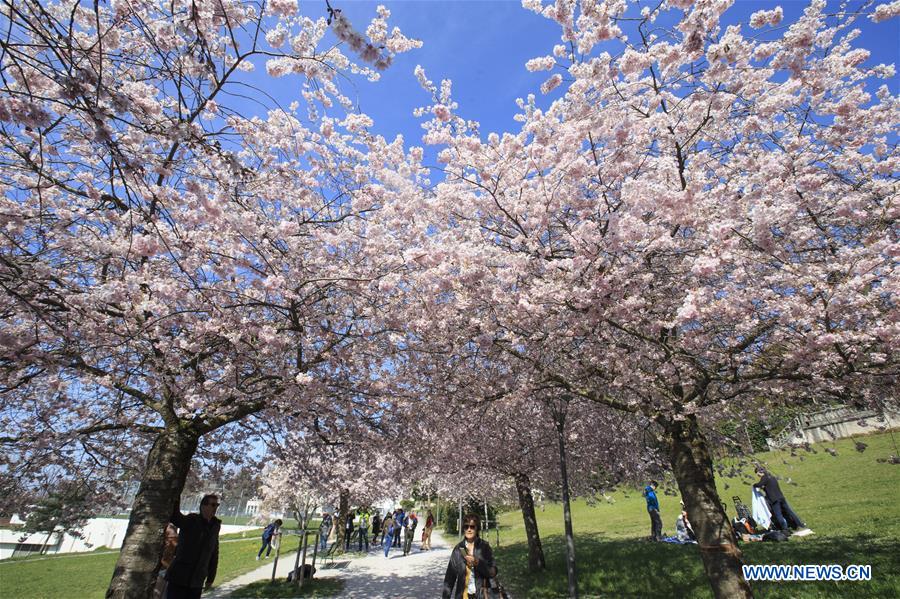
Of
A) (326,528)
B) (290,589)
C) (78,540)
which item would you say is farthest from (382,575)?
(78,540)

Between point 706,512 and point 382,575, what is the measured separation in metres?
12.0

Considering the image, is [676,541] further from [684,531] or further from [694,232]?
[694,232]

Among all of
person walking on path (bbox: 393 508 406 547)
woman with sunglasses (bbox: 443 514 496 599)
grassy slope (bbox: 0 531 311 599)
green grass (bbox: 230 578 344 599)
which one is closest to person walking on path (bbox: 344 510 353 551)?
person walking on path (bbox: 393 508 406 547)

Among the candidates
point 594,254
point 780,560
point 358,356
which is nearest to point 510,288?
point 594,254

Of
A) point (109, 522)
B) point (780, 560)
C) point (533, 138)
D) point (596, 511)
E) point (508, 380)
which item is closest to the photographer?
point (533, 138)

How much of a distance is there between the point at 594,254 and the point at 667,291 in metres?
1.87

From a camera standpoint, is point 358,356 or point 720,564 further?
point 358,356

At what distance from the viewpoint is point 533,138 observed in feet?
22.8

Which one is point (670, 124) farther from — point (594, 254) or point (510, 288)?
point (510, 288)

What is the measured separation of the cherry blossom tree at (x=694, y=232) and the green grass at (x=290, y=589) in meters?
9.00

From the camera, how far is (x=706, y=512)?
595 centimetres

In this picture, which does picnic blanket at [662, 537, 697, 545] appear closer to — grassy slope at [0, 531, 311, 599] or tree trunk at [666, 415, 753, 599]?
tree trunk at [666, 415, 753, 599]

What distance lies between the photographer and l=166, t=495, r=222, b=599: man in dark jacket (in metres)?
5.08

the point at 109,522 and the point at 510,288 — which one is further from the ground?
the point at 510,288
